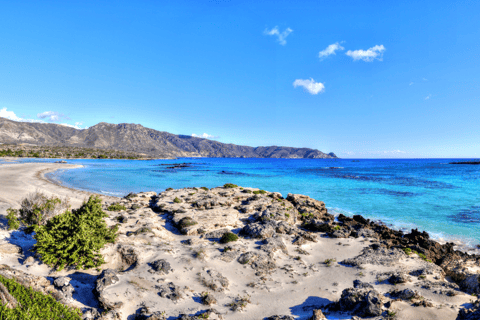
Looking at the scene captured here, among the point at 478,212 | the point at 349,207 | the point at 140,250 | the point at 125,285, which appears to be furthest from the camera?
the point at 349,207

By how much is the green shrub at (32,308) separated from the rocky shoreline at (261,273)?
1834mm

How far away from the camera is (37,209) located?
18.8 m

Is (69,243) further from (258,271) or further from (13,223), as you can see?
(258,271)

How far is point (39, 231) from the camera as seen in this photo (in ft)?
45.9

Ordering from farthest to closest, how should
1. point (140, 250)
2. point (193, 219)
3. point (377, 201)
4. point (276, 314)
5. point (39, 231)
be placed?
point (377, 201) < point (193, 219) < point (140, 250) < point (39, 231) < point (276, 314)

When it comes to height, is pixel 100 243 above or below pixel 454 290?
above

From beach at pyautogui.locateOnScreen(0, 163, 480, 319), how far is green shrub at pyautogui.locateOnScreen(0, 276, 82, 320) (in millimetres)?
1977

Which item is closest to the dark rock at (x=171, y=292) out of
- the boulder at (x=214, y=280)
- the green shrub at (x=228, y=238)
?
the boulder at (x=214, y=280)

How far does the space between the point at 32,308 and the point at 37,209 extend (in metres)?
14.7

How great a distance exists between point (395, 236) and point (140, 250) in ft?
81.5

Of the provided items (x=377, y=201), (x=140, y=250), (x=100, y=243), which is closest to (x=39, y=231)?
(x=100, y=243)

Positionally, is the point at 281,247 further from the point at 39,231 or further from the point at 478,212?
the point at 478,212

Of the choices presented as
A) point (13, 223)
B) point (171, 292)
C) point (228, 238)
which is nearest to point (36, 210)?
point (13, 223)

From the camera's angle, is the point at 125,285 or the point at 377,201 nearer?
the point at 125,285
